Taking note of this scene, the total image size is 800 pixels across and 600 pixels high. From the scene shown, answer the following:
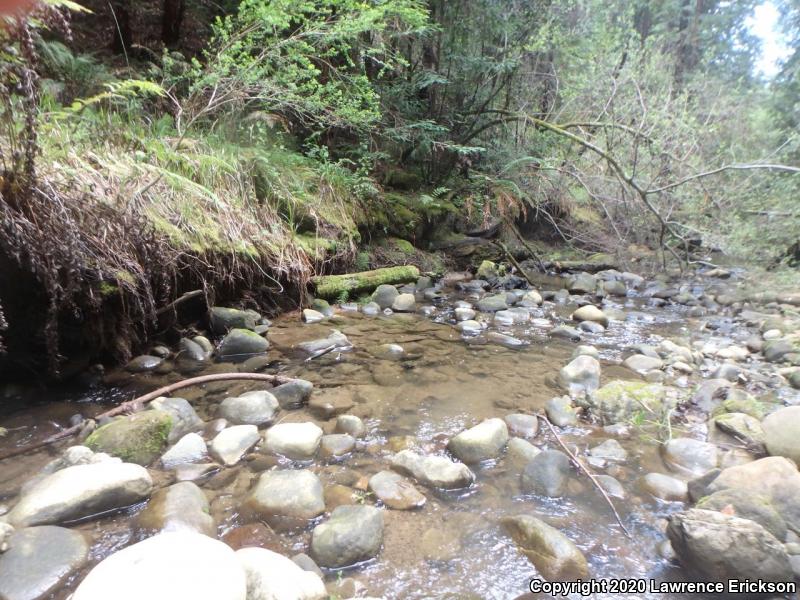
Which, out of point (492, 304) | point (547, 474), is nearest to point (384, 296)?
point (492, 304)

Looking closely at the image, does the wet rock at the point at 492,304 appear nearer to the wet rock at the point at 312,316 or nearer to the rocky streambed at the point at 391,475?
Result: the rocky streambed at the point at 391,475

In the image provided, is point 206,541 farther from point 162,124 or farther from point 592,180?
point 592,180

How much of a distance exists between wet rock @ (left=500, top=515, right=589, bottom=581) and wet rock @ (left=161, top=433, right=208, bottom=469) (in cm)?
155

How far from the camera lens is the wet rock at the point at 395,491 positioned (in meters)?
2.03

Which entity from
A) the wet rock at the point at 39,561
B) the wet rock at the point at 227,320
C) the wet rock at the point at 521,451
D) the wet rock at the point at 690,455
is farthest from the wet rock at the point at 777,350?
the wet rock at the point at 39,561

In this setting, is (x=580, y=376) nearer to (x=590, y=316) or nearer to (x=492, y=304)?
(x=590, y=316)

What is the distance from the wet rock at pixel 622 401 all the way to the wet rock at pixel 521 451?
711 millimetres

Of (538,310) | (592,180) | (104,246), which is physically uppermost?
(592,180)

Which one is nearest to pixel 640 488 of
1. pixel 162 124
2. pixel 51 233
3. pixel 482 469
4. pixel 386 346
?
pixel 482 469

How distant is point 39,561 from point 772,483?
2902mm

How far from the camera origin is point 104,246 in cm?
257

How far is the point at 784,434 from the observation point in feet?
7.80

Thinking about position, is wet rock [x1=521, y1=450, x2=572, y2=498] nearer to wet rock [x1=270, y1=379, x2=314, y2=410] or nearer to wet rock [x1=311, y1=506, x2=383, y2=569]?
wet rock [x1=311, y1=506, x2=383, y2=569]

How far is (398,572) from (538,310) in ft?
15.7
